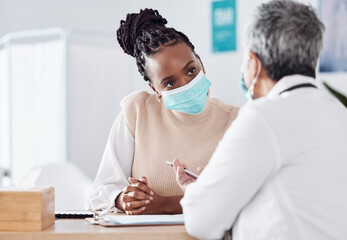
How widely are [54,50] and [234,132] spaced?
9.93ft

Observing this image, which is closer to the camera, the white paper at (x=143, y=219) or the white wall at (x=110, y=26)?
the white paper at (x=143, y=219)

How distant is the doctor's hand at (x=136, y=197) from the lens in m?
1.69

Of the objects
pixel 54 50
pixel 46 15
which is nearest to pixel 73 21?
pixel 46 15

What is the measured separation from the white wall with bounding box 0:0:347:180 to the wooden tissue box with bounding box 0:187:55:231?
8.42 ft

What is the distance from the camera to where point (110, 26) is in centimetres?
496

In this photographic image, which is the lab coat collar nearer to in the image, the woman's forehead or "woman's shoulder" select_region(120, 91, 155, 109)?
the woman's forehead

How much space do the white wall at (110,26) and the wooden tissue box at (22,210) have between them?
8.42 ft

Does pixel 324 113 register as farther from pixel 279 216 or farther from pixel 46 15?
pixel 46 15

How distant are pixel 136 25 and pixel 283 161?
996 millimetres

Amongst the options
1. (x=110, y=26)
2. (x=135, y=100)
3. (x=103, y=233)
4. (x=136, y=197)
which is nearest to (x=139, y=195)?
(x=136, y=197)

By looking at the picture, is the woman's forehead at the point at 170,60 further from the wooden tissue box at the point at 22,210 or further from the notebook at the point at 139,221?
the wooden tissue box at the point at 22,210

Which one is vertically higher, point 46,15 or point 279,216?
point 46,15

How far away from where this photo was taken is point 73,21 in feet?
16.0

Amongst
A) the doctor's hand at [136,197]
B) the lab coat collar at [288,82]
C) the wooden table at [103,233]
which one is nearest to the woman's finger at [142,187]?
the doctor's hand at [136,197]
